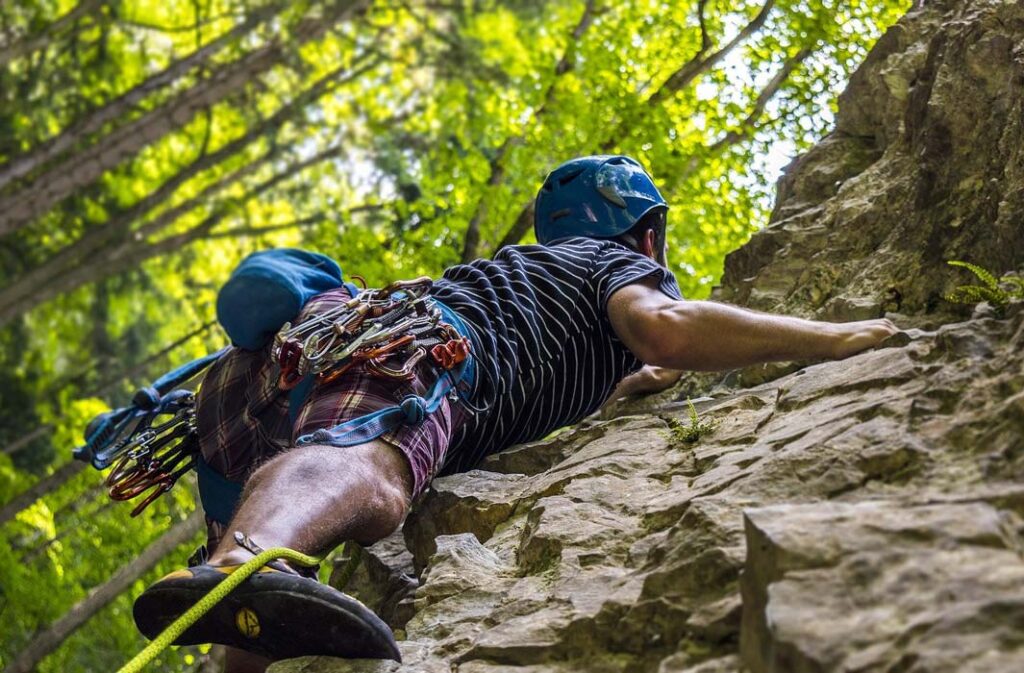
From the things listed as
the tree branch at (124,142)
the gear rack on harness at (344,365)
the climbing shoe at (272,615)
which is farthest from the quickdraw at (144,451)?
the tree branch at (124,142)

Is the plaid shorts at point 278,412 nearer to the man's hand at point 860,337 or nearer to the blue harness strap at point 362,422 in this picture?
the blue harness strap at point 362,422

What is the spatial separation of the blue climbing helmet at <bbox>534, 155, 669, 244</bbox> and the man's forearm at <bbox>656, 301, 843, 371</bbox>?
4.02ft

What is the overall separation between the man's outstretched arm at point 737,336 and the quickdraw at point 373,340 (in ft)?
2.37

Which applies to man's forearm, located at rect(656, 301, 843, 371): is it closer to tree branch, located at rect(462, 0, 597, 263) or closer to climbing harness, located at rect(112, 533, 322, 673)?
climbing harness, located at rect(112, 533, 322, 673)

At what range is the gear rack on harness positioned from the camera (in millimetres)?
3602

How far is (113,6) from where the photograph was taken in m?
12.9

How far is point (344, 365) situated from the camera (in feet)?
11.9

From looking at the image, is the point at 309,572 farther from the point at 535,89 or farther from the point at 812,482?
the point at 535,89

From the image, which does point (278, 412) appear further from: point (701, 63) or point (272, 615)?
point (701, 63)

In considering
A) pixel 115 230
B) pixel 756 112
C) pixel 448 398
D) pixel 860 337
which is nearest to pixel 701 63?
pixel 756 112

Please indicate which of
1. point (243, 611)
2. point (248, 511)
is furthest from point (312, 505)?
point (243, 611)

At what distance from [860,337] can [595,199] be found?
168 cm

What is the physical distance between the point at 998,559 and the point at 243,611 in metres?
1.69

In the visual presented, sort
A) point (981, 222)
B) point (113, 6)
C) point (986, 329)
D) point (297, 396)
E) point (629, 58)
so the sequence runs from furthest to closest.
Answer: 1. point (113, 6)
2. point (629, 58)
3. point (981, 222)
4. point (297, 396)
5. point (986, 329)
